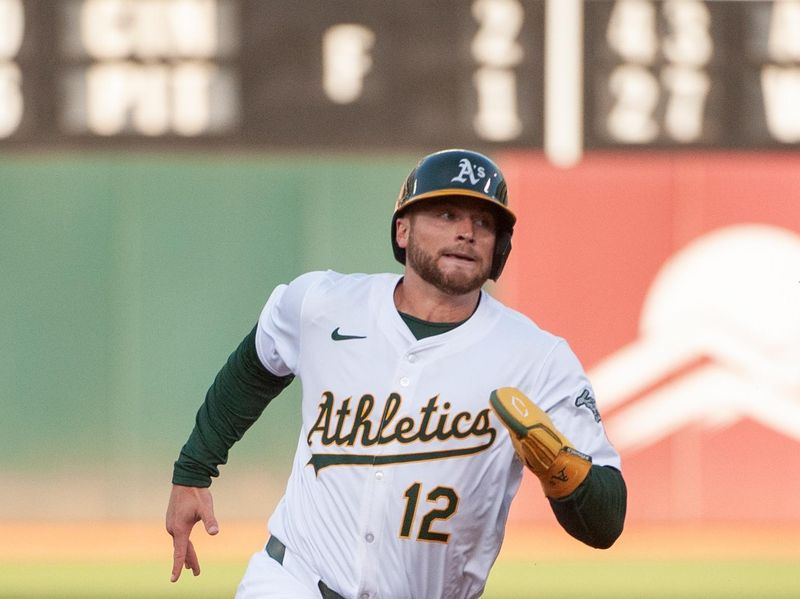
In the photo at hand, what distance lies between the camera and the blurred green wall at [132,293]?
27.8 feet

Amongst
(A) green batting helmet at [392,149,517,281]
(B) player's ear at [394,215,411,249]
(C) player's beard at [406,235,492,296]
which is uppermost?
(A) green batting helmet at [392,149,517,281]

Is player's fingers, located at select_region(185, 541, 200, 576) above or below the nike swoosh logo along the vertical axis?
below

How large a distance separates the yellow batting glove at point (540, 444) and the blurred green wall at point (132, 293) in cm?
558

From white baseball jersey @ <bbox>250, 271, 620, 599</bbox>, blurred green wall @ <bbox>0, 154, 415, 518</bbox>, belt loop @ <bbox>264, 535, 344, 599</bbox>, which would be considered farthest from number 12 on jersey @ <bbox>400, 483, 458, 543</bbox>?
blurred green wall @ <bbox>0, 154, 415, 518</bbox>

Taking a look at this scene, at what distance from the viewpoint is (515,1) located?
25.9 feet

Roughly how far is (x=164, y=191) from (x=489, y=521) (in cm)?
553

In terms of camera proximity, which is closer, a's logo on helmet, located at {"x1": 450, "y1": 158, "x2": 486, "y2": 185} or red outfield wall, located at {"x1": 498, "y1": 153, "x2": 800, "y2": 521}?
a's logo on helmet, located at {"x1": 450, "y1": 158, "x2": 486, "y2": 185}

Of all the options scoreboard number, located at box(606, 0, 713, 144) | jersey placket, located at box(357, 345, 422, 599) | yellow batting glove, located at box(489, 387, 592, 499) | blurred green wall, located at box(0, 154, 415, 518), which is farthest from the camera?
blurred green wall, located at box(0, 154, 415, 518)

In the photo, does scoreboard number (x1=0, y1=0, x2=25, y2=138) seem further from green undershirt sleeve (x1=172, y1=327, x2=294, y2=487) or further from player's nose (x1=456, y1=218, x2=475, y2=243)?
player's nose (x1=456, y1=218, x2=475, y2=243)

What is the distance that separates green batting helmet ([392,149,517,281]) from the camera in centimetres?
334

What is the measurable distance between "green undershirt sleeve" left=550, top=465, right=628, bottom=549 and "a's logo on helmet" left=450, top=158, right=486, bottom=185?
0.72 metres

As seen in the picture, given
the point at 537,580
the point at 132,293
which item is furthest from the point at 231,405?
the point at 132,293

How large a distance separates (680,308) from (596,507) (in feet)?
19.0

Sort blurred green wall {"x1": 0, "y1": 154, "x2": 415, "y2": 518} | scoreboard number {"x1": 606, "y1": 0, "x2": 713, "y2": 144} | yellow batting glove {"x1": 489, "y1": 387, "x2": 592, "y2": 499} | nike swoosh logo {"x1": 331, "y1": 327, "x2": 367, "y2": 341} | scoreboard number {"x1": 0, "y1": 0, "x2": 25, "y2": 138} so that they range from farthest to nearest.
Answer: blurred green wall {"x1": 0, "y1": 154, "x2": 415, "y2": 518}, scoreboard number {"x1": 606, "y1": 0, "x2": 713, "y2": 144}, scoreboard number {"x1": 0, "y1": 0, "x2": 25, "y2": 138}, nike swoosh logo {"x1": 331, "y1": 327, "x2": 367, "y2": 341}, yellow batting glove {"x1": 489, "y1": 387, "x2": 592, "y2": 499}
